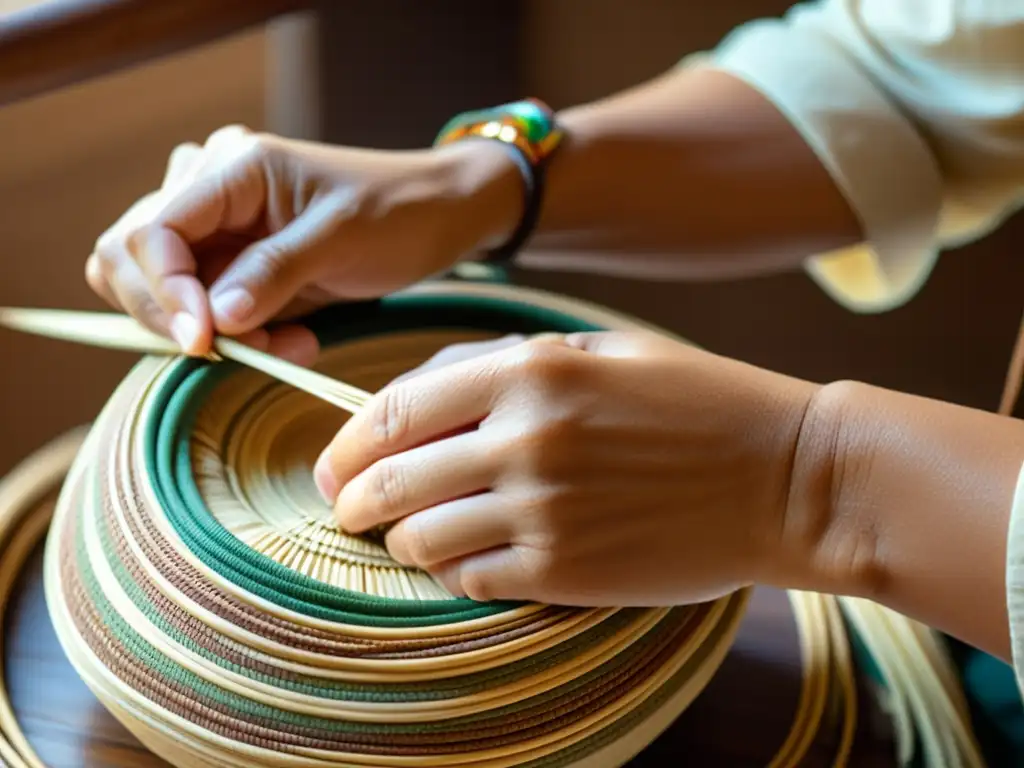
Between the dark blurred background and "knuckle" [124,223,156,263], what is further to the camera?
the dark blurred background

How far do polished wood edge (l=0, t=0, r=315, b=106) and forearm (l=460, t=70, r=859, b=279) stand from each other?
0.32 meters

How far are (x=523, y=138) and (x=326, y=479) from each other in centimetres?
29

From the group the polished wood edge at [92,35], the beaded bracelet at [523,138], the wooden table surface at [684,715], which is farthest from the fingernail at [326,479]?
the polished wood edge at [92,35]

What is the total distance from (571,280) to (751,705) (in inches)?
37.9

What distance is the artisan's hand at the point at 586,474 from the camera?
1.53ft

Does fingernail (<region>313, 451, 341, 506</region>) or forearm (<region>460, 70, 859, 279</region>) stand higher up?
forearm (<region>460, 70, 859, 279</region>)

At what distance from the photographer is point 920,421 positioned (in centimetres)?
48

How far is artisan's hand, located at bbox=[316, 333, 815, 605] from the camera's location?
0.47 m

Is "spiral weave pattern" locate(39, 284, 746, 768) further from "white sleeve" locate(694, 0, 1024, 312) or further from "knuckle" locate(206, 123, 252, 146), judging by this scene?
"white sleeve" locate(694, 0, 1024, 312)

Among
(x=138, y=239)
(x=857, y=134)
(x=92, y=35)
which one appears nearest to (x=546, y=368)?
(x=138, y=239)

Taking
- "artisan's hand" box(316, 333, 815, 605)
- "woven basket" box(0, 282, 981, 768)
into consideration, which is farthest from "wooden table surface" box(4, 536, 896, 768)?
"artisan's hand" box(316, 333, 815, 605)

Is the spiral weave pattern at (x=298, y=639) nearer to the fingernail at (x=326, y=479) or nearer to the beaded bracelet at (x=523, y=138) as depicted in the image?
the fingernail at (x=326, y=479)

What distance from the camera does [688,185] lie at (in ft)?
2.52

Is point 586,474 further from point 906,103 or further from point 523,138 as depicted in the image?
point 906,103
